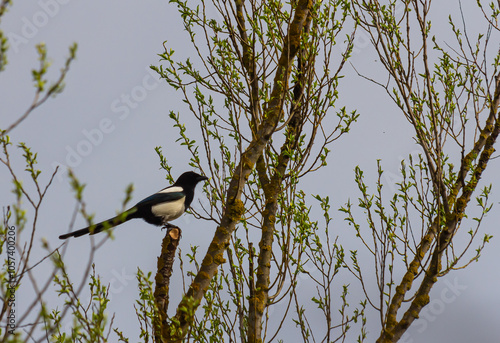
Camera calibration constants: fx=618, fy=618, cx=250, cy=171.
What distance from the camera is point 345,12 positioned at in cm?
634

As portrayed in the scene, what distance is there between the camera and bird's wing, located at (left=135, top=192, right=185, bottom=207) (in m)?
7.06

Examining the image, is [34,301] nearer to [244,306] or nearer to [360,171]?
[244,306]

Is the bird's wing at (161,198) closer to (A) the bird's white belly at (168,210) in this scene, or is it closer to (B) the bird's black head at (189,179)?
(A) the bird's white belly at (168,210)

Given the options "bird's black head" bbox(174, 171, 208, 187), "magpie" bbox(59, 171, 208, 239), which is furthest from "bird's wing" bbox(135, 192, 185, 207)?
"bird's black head" bbox(174, 171, 208, 187)

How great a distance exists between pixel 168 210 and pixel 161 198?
0.63ft

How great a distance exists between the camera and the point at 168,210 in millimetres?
6980

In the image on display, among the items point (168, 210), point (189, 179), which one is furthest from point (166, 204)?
point (189, 179)

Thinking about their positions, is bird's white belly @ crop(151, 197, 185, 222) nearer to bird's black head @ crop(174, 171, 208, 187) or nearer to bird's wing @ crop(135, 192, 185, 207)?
bird's wing @ crop(135, 192, 185, 207)

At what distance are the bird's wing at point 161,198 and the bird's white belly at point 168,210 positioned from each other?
53 millimetres

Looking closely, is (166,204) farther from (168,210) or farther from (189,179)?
(189,179)

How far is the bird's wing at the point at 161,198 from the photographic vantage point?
706 cm

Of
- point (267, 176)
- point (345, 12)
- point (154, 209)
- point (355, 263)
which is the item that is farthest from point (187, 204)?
point (345, 12)

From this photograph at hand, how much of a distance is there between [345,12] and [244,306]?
3.13 meters

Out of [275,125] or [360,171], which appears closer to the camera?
[275,125]
